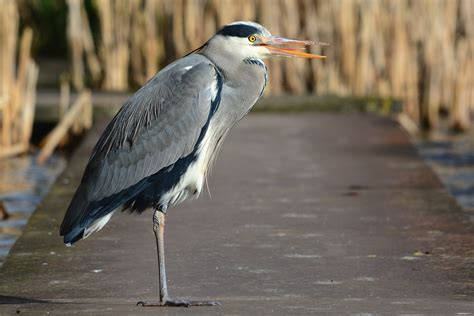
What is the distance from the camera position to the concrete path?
184 inches

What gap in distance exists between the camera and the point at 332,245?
5.72m

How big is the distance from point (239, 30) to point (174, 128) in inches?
17.8

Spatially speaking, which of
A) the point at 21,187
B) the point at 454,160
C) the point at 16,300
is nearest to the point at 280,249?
the point at 16,300

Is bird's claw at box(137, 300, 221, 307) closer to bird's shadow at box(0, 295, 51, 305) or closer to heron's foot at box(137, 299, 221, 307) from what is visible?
heron's foot at box(137, 299, 221, 307)

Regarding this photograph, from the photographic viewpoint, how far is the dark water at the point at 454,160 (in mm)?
8484

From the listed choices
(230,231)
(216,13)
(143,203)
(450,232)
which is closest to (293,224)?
(230,231)

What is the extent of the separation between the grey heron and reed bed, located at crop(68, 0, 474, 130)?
601cm

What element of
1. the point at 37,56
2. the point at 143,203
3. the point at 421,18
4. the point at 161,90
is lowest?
the point at 37,56

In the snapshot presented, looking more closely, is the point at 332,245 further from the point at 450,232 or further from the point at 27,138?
the point at 27,138

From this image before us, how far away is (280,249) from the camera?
223 inches

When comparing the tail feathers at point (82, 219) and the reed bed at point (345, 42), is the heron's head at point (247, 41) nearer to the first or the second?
the tail feathers at point (82, 219)

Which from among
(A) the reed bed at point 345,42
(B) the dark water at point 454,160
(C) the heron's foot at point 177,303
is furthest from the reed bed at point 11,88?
(C) the heron's foot at point 177,303

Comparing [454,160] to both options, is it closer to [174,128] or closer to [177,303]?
[174,128]

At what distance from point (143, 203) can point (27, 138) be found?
196 inches
